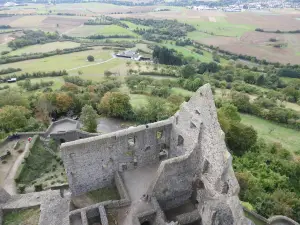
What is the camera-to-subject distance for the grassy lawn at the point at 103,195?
82.7 ft

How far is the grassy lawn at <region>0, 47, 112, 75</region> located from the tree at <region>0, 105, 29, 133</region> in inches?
1722

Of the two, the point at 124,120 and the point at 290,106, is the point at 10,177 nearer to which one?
the point at 124,120

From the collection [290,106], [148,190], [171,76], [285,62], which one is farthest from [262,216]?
[285,62]

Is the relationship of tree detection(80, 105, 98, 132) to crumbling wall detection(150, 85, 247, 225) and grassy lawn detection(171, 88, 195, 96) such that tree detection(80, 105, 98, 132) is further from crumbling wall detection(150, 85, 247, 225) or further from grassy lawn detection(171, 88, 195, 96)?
grassy lawn detection(171, 88, 195, 96)

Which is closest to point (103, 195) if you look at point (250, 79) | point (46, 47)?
point (250, 79)

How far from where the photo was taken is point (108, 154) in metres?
25.0

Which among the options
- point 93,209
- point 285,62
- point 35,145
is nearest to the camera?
point 93,209

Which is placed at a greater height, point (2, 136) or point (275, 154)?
point (2, 136)

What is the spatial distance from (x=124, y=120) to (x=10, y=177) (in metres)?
23.2

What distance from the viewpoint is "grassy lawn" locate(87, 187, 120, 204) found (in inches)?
992

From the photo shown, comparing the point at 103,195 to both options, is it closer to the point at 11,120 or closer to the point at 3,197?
the point at 3,197

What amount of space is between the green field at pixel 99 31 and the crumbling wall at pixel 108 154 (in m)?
113

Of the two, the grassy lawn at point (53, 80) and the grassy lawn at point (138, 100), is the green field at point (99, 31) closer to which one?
the grassy lawn at point (53, 80)

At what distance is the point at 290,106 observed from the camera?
220 ft
